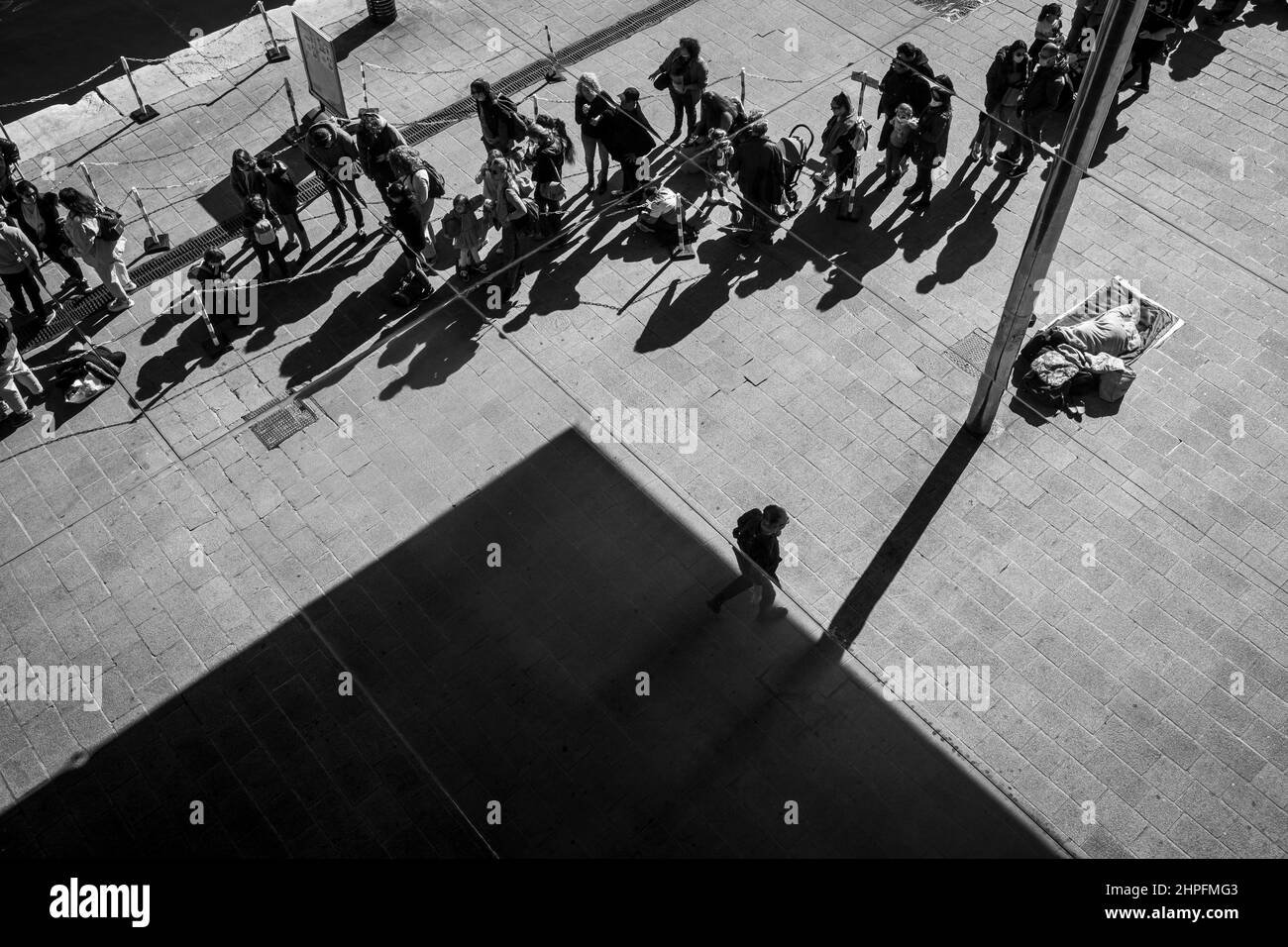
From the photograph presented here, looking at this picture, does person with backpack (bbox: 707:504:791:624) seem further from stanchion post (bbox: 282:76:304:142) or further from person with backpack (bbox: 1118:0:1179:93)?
person with backpack (bbox: 1118:0:1179:93)

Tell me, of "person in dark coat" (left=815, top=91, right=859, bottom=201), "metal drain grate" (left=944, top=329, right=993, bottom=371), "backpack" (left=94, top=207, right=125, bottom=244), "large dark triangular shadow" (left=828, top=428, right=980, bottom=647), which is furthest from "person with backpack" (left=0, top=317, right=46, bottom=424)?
"metal drain grate" (left=944, top=329, right=993, bottom=371)

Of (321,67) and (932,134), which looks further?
(321,67)

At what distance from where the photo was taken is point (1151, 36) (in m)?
14.6

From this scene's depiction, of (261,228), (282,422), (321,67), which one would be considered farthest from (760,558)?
(321,67)

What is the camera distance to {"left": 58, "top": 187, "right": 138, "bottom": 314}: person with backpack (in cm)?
1223

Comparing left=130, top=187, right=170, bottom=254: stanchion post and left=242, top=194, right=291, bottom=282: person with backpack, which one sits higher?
left=242, top=194, right=291, bottom=282: person with backpack

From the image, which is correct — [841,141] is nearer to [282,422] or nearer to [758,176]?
[758,176]

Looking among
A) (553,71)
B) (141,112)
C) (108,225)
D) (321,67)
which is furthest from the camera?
(553,71)

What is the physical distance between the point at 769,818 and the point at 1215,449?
615 cm

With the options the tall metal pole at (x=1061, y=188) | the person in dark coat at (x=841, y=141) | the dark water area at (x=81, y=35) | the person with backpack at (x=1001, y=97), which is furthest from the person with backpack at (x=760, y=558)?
the dark water area at (x=81, y=35)

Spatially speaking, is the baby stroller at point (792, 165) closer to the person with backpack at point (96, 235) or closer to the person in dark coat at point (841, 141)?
the person in dark coat at point (841, 141)

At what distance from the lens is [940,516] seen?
35.3ft

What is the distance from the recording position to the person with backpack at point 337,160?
12914 millimetres

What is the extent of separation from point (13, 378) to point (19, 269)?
139cm
